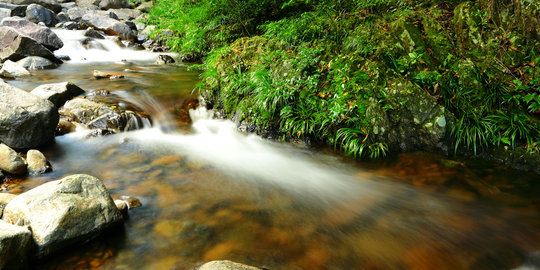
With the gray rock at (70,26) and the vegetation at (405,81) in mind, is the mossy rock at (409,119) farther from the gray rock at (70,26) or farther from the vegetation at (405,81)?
the gray rock at (70,26)

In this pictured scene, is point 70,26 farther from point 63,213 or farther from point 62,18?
point 63,213

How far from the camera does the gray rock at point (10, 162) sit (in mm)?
3966

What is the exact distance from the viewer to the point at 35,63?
10.4 meters

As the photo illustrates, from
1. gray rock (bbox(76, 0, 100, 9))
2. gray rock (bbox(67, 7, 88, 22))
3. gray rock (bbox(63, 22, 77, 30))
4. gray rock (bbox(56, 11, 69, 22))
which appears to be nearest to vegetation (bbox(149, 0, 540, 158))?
gray rock (bbox(63, 22, 77, 30))

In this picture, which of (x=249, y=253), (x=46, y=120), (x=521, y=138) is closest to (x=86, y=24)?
(x=46, y=120)

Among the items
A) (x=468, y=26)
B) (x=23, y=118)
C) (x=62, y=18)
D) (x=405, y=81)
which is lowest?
(x=23, y=118)

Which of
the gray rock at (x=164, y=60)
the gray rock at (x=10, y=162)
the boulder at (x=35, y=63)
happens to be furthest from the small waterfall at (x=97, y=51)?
the gray rock at (x=10, y=162)

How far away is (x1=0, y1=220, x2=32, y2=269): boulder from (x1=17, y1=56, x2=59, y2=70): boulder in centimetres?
1065

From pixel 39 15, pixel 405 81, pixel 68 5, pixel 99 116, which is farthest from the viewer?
pixel 68 5

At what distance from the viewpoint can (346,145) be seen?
15.8 ft

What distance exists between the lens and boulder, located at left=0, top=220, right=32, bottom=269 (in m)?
2.18

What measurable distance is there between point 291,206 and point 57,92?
19.6ft

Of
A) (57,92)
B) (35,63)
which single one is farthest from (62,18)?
(57,92)

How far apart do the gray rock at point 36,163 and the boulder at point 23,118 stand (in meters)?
0.41
